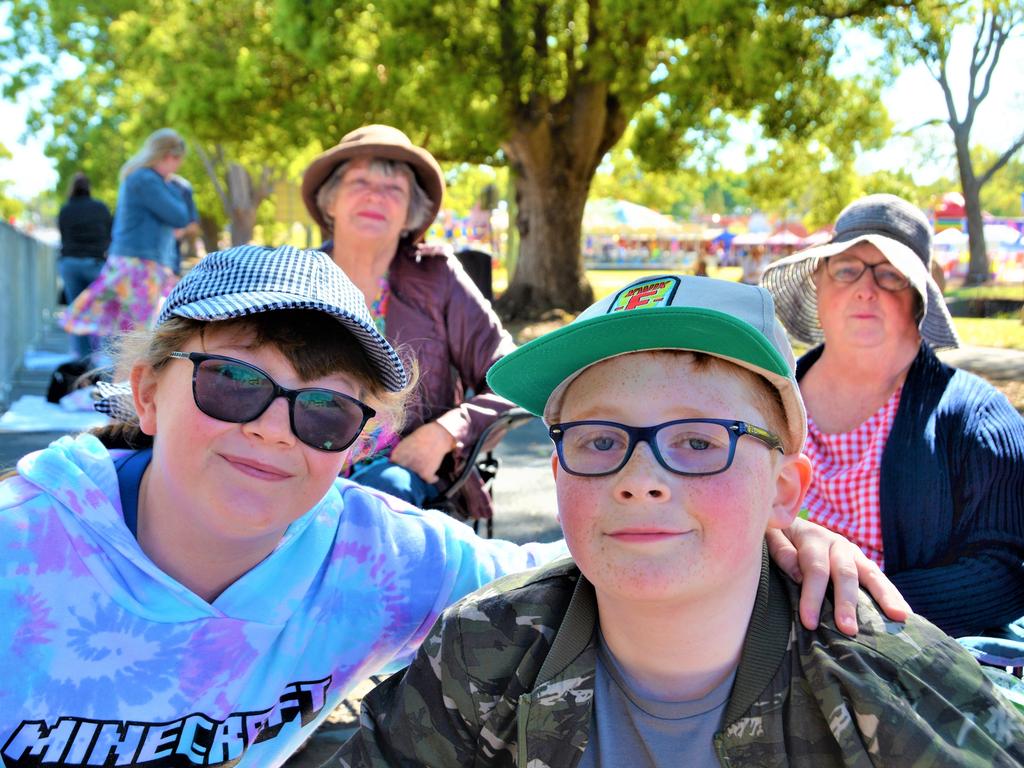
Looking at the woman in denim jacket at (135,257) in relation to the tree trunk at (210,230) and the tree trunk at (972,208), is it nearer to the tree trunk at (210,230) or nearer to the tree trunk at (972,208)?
the tree trunk at (972,208)

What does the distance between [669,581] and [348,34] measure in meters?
16.5

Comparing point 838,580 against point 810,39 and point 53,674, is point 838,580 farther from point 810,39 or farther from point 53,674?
point 810,39

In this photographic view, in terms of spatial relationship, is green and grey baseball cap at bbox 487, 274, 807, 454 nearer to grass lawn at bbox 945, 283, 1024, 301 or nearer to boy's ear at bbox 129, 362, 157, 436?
boy's ear at bbox 129, 362, 157, 436

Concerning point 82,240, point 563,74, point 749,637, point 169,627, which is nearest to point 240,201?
point 563,74

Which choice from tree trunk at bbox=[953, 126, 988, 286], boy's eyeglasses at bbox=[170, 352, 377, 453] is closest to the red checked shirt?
boy's eyeglasses at bbox=[170, 352, 377, 453]

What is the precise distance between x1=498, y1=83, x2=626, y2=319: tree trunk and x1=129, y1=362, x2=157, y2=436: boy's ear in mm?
15442

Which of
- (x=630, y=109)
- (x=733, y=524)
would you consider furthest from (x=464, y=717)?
(x=630, y=109)

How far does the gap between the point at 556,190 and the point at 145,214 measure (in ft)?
34.3

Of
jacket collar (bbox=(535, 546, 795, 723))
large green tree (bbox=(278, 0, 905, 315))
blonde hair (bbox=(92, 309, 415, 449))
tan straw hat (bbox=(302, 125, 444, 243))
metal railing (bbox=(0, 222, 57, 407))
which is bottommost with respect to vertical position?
metal railing (bbox=(0, 222, 57, 407))

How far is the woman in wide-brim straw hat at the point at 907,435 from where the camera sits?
251 cm

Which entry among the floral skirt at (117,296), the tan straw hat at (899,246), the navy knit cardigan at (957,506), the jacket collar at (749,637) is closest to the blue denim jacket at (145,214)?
the floral skirt at (117,296)

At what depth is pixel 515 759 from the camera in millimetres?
1788

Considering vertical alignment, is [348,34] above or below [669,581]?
above

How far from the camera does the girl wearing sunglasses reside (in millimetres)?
1970
